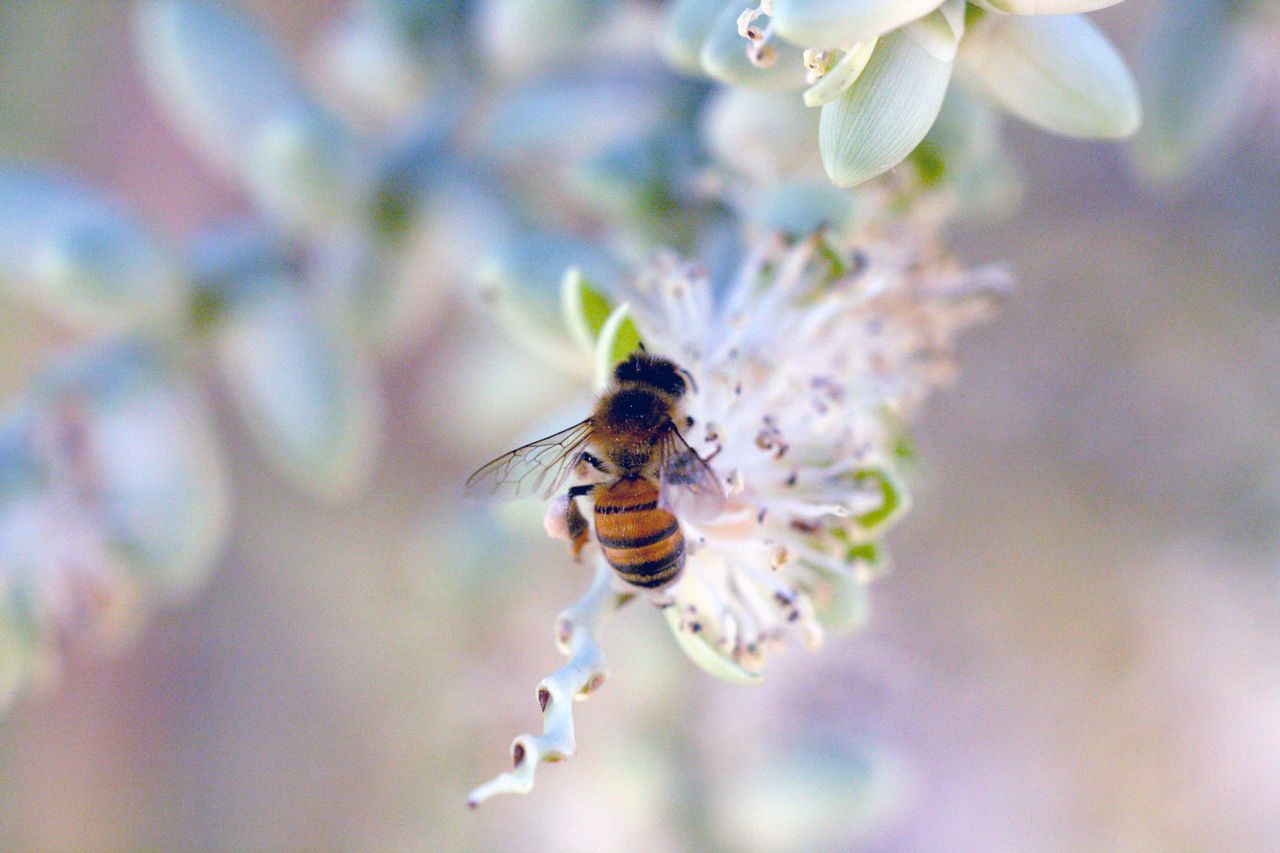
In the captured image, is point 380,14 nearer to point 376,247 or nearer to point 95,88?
point 376,247

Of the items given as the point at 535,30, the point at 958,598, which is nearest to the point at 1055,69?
the point at 535,30

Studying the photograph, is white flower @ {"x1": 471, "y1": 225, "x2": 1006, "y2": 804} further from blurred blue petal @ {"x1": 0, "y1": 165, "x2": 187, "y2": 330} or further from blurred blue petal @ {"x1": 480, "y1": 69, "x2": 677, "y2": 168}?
blurred blue petal @ {"x1": 0, "y1": 165, "x2": 187, "y2": 330}

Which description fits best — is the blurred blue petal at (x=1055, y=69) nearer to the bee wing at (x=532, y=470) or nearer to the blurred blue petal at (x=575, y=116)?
the bee wing at (x=532, y=470)

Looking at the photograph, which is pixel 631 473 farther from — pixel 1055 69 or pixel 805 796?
pixel 805 796

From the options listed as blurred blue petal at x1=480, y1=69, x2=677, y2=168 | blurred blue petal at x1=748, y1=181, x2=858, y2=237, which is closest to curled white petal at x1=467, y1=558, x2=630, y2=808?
blurred blue petal at x1=748, y1=181, x2=858, y2=237

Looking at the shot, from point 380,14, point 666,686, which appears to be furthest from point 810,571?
point 380,14

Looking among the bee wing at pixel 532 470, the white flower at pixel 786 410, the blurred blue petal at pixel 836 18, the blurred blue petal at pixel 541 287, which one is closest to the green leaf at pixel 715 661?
the white flower at pixel 786 410

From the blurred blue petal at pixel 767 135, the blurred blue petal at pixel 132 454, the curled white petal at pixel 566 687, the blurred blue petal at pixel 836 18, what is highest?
the blurred blue petal at pixel 132 454
